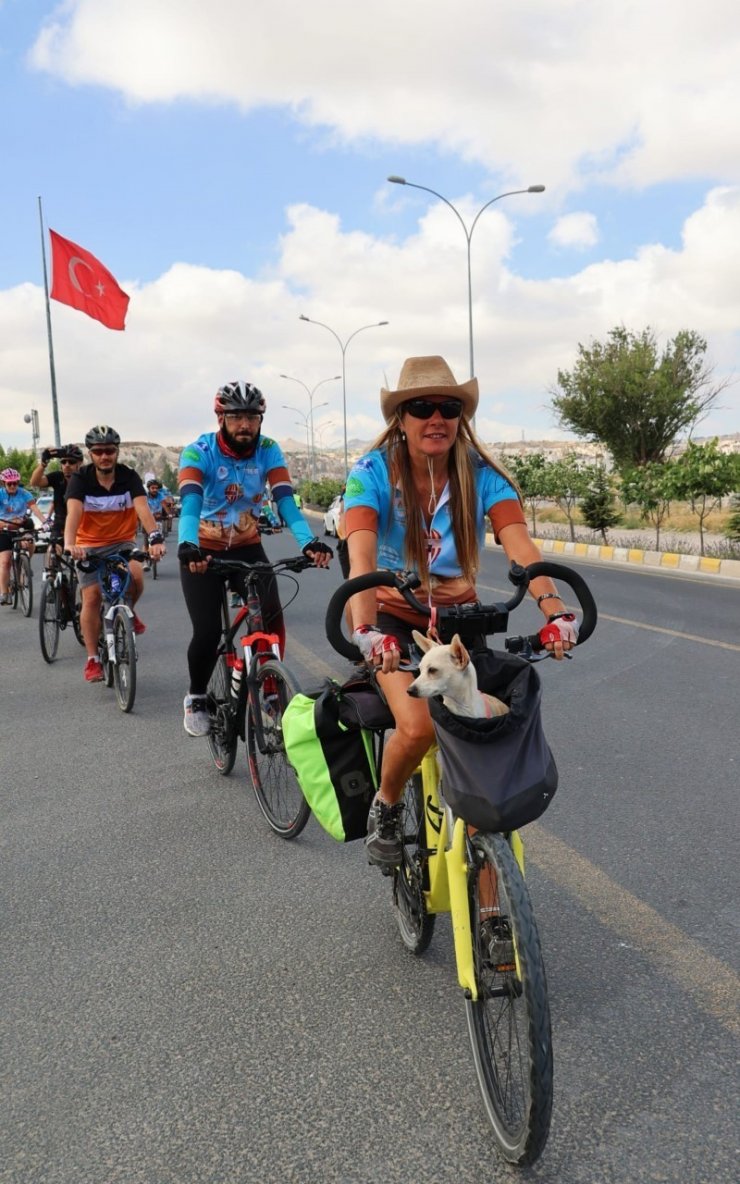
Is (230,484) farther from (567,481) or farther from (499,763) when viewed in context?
(567,481)

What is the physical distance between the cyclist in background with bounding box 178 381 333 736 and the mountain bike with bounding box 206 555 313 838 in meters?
0.08

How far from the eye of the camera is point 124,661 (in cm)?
732

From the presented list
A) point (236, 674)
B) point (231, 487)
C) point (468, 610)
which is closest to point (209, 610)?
point (236, 674)

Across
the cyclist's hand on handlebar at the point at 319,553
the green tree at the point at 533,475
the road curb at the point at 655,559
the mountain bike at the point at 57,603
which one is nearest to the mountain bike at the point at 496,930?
the cyclist's hand on handlebar at the point at 319,553

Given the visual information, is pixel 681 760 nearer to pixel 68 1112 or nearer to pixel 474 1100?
pixel 474 1100

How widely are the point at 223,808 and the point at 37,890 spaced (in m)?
1.15

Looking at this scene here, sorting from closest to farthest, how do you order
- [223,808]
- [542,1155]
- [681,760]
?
[542,1155] → [223,808] → [681,760]

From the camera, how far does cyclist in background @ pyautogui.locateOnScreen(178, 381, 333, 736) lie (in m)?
5.12

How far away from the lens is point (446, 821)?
106 inches

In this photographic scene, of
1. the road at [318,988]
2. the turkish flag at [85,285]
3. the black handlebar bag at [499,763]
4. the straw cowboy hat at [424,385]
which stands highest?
the turkish flag at [85,285]

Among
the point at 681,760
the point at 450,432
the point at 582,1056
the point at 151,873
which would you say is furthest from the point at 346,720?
the point at 681,760

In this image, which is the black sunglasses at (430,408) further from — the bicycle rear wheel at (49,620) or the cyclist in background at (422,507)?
the bicycle rear wheel at (49,620)

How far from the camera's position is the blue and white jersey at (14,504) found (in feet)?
44.7

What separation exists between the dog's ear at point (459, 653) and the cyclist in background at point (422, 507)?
70cm
